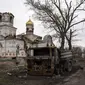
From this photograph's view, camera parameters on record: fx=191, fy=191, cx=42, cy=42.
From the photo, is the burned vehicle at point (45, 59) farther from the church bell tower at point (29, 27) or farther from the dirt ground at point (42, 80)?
the church bell tower at point (29, 27)

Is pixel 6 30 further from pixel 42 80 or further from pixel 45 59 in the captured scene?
pixel 42 80

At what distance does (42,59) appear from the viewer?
542 inches

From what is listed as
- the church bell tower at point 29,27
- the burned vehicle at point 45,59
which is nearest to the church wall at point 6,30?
the church bell tower at point 29,27

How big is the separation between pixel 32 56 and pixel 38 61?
0.65 metres

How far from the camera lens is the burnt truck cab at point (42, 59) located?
13547 mm

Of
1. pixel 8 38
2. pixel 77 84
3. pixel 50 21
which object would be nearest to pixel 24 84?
pixel 77 84

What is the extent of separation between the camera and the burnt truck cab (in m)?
13.5

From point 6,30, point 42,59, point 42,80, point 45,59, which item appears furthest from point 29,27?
point 42,80

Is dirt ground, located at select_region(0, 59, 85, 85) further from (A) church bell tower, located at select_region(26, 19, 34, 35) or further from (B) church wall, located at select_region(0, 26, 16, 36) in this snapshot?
(A) church bell tower, located at select_region(26, 19, 34, 35)

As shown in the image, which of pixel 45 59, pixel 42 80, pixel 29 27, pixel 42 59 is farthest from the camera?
pixel 29 27

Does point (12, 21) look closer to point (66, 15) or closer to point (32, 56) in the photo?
point (66, 15)

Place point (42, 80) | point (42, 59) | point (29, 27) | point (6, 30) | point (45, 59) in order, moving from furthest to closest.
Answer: point (29, 27) → point (6, 30) → point (42, 59) → point (45, 59) → point (42, 80)

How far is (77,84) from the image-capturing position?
9.67 m

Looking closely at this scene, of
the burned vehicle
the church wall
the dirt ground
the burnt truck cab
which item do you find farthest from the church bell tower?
the dirt ground
